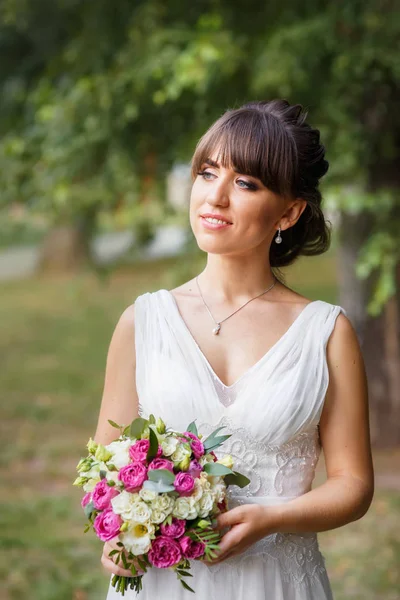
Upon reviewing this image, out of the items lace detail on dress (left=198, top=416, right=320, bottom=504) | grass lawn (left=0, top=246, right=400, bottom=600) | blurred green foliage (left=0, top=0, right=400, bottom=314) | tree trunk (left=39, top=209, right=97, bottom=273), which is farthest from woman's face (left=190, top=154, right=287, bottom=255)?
tree trunk (left=39, top=209, right=97, bottom=273)

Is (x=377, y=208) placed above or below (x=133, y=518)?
above

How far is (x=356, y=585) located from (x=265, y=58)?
327 cm

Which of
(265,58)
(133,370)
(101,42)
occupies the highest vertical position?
(101,42)

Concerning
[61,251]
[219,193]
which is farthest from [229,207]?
[61,251]

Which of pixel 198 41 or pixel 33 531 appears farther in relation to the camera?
pixel 33 531

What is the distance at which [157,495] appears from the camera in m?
2.05

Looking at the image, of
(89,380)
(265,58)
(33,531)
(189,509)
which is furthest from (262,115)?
(89,380)

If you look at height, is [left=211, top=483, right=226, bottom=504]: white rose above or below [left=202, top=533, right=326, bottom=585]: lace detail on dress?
above

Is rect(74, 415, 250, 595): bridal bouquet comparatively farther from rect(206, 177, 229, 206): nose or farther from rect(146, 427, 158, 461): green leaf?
A: rect(206, 177, 229, 206): nose

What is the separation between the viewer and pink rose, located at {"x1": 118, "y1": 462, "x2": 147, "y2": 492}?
207cm

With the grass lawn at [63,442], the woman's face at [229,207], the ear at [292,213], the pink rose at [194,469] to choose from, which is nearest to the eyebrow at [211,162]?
the woman's face at [229,207]

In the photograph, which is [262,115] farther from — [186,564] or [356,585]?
[356,585]

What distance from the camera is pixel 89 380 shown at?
1279 centimetres

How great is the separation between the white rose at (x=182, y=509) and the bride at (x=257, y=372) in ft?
0.99
